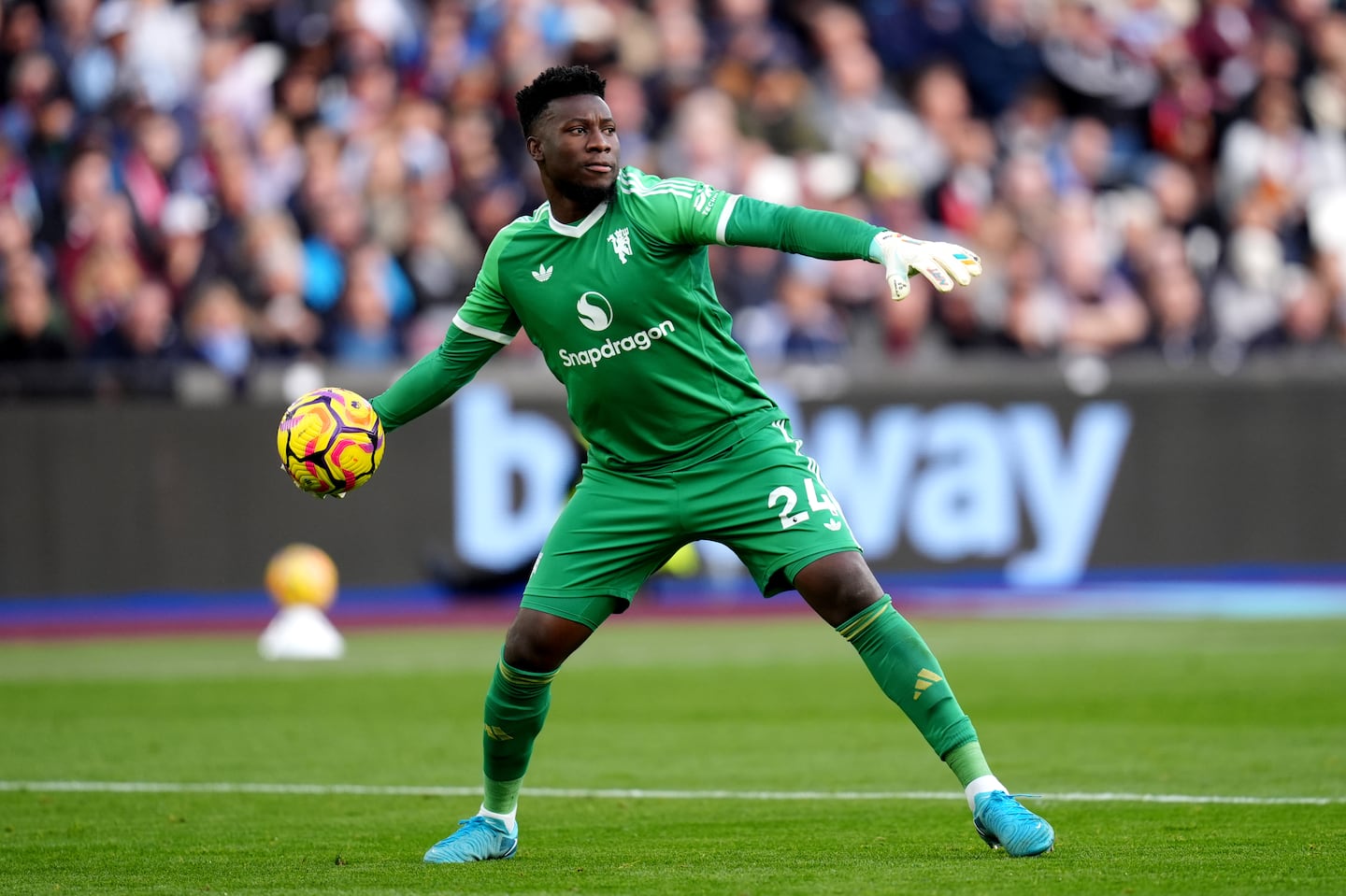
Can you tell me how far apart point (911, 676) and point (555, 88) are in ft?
7.58

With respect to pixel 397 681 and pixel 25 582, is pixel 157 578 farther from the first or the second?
pixel 397 681

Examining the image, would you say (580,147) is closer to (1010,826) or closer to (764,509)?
(764,509)

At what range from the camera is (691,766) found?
31.4 feet

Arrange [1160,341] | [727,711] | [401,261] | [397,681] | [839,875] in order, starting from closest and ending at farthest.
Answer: [839,875] < [727,711] < [397,681] < [401,261] < [1160,341]

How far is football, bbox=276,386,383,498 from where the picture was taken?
7.17 metres

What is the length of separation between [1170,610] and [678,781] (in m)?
8.99

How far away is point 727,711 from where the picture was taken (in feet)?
38.3

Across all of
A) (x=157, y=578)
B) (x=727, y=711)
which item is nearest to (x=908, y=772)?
(x=727, y=711)

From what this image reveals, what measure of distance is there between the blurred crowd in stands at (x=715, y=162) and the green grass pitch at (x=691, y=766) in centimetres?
339

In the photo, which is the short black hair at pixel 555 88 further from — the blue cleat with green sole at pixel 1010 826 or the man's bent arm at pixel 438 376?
the blue cleat with green sole at pixel 1010 826

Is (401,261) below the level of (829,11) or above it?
below

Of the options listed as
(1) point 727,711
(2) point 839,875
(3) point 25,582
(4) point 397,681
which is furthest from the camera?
(3) point 25,582

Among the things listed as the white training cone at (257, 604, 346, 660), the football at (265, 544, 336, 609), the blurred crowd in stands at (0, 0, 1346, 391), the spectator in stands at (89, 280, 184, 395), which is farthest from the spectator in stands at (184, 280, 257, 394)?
the white training cone at (257, 604, 346, 660)

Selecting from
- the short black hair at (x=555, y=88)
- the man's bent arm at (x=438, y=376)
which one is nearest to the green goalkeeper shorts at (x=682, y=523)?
the man's bent arm at (x=438, y=376)
